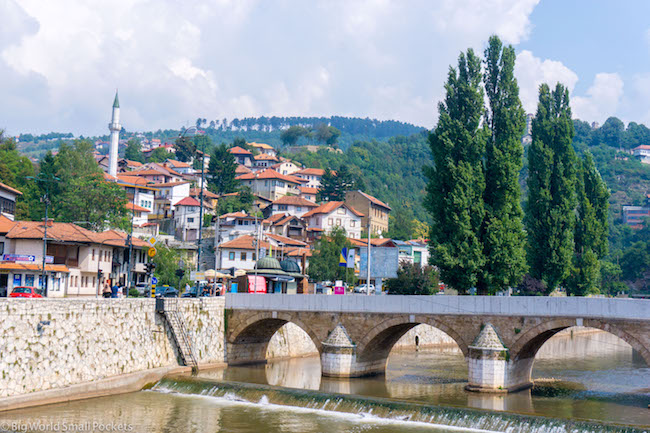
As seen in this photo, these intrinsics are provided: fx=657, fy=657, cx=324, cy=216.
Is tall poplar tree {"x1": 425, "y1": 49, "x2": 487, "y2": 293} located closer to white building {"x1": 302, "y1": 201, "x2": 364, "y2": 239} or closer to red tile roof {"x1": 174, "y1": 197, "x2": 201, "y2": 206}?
white building {"x1": 302, "y1": 201, "x2": 364, "y2": 239}

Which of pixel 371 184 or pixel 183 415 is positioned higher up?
pixel 371 184

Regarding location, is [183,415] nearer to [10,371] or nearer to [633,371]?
[10,371]

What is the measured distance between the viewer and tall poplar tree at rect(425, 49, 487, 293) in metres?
37.3

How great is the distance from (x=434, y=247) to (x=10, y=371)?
2292cm

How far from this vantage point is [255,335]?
141ft

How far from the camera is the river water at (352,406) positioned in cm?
2547

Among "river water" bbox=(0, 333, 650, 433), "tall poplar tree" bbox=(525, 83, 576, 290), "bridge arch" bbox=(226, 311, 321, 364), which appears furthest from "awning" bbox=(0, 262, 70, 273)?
"tall poplar tree" bbox=(525, 83, 576, 290)

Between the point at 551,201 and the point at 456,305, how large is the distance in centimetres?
1643

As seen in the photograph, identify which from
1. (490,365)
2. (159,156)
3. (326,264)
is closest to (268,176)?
(159,156)

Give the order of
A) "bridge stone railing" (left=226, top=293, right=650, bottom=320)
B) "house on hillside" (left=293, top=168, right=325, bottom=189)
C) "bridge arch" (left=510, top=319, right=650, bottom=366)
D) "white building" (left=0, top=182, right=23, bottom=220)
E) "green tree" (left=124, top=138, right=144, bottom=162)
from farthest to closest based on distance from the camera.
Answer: "green tree" (left=124, top=138, right=144, bottom=162), "house on hillside" (left=293, top=168, right=325, bottom=189), "white building" (left=0, top=182, right=23, bottom=220), "bridge stone railing" (left=226, top=293, right=650, bottom=320), "bridge arch" (left=510, top=319, right=650, bottom=366)

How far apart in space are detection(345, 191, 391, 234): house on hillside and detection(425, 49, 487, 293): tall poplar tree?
7186 centimetres

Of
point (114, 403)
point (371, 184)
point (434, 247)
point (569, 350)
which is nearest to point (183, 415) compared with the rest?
point (114, 403)

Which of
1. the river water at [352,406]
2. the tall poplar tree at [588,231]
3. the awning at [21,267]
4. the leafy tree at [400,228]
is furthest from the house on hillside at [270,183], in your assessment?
the river water at [352,406]

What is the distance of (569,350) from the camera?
191 feet
